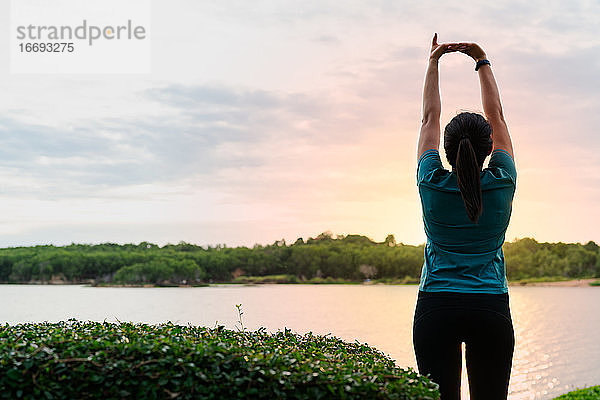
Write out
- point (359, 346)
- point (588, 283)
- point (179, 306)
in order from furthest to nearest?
point (588, 283) < point (179, 306) < point (359, 346)

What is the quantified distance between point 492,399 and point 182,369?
1.17 m

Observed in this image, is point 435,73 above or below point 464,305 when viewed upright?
above

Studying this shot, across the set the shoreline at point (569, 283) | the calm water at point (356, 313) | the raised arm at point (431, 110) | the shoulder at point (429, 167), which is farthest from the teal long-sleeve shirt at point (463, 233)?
the shoreline at point (569, 283)

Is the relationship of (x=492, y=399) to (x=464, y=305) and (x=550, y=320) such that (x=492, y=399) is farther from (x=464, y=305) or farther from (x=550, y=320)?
(x=550, y=320)

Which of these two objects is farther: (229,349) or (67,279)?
(67,279)

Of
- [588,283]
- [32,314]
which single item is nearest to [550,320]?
[588,283]

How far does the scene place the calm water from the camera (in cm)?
1248

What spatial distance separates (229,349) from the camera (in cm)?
225

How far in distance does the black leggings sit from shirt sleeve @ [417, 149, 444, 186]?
0.45 meters

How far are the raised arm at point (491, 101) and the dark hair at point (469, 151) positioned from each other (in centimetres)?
15

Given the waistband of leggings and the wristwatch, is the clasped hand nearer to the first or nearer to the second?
the wristwatch

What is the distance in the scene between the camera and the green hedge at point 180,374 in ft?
6.97

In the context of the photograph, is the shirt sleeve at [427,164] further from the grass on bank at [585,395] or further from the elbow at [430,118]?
the grass on bank at [585,395]

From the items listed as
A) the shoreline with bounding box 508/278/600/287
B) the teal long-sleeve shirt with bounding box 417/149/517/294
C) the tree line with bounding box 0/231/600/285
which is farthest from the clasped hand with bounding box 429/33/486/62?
the shoreline with bounding box 508/278/600/287
